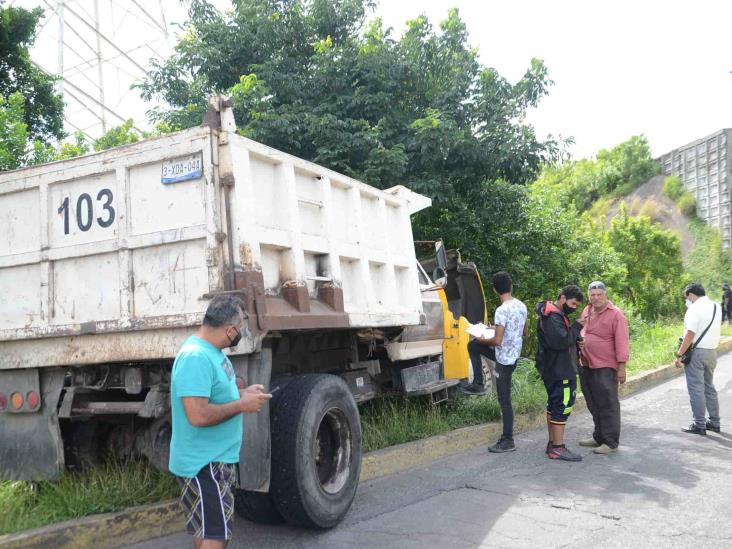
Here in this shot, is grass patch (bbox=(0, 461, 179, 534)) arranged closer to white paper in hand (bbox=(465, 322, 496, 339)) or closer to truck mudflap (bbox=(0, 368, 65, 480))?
truck mudflap (bbox=(0, 368, 65, 480))

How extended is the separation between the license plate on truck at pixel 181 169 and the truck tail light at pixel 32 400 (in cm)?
161

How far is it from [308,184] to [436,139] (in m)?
4.46

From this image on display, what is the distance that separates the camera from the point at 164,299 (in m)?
4.02

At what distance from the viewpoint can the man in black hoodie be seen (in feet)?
20.6

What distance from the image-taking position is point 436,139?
8.94 m

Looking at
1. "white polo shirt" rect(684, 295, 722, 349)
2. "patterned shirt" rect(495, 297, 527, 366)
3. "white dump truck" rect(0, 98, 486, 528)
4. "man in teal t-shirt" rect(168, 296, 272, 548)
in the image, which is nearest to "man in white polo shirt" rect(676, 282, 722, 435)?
"white polo shirt" rect(684, 295, 722, 349)

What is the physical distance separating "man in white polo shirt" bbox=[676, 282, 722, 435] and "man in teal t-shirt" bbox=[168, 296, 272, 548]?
19.9 feet

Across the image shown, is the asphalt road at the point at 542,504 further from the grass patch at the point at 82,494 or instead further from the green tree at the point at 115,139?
the green tree at the point at 115,139

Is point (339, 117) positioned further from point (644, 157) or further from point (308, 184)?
point (644, 157)

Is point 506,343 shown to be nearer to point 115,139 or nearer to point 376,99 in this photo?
point 376,99

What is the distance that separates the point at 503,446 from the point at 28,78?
10.2 meters

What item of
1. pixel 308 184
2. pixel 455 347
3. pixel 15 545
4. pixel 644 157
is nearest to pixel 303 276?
pixel 308 184

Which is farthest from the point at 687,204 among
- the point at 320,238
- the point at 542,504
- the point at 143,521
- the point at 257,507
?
the point at 143,521

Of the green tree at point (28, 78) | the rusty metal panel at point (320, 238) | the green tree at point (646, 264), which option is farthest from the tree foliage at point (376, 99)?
the green tree at point (646, 264)
